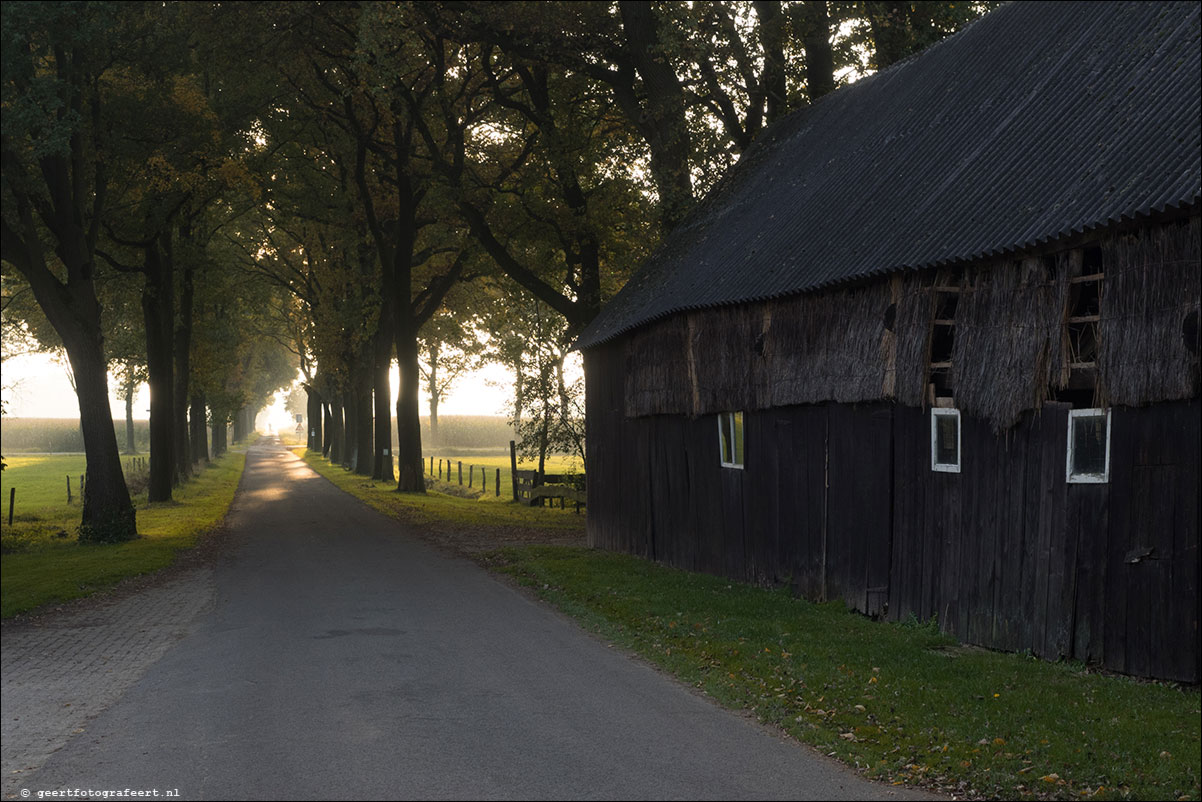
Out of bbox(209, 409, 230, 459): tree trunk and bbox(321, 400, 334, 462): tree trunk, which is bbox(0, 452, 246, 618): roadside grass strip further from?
bbox(321, 400, 334, 462): tree trunk

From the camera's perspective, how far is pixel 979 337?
1255 centimetres

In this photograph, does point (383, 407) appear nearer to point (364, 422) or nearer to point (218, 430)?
point (364, 422)

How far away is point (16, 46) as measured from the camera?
19109mm

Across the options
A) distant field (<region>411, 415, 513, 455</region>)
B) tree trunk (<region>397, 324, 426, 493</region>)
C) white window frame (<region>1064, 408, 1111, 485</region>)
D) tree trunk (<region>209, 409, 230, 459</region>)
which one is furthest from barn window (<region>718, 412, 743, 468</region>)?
distant field (<region>411, 415, 513, 455</region>)

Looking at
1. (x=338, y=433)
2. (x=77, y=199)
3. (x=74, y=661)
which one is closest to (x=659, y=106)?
(x=77, y=199)

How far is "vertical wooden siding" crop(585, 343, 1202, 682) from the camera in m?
10.4

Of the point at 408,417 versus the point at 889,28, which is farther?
the point at 408,417

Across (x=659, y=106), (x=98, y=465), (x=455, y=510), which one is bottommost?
(x=455, y=510)

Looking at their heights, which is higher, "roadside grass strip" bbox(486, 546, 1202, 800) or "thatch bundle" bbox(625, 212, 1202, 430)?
"thatch bundle" bbox(625, 212, 1202, 430)

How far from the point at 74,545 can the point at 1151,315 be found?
68.9ft

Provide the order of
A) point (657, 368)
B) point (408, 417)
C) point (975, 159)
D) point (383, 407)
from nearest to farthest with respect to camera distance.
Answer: point (975, 159), point (657, 368), point (408, 417), point (383, 407)

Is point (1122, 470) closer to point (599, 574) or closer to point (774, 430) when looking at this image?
point (774, 430)

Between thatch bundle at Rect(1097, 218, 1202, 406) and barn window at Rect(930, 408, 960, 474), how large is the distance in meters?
2.34

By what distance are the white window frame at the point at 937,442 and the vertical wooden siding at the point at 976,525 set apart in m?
0.11
